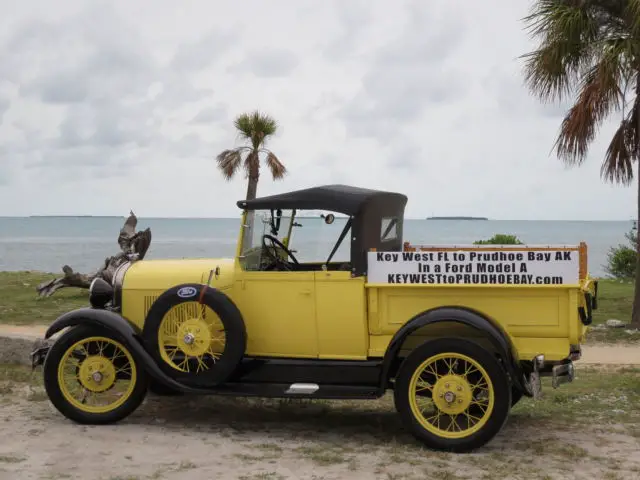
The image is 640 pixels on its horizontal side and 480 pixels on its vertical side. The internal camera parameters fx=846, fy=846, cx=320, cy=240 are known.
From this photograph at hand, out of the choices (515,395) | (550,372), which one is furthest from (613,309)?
(550,372)

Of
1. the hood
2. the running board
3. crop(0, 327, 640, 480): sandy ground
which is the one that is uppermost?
the hood

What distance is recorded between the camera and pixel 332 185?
7.32 meters

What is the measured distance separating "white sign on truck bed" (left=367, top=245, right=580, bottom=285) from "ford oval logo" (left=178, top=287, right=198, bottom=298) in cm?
145

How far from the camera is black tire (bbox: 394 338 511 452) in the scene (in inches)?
248

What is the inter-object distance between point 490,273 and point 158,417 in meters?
3.21

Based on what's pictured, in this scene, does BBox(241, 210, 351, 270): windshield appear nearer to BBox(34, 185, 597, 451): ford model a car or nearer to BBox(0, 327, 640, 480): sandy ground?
BBox(34, 185, 597, 451): ford model a car

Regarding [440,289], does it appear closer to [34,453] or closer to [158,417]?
[158,417]

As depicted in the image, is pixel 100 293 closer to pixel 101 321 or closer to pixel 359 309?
pixel 101 321

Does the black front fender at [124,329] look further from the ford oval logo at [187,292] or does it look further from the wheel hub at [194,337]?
the ford oval logo at [187,292]

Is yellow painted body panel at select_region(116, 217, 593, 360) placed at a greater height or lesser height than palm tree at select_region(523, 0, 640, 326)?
lesser

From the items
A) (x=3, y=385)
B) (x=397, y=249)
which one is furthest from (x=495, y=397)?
(x=3, y=385)

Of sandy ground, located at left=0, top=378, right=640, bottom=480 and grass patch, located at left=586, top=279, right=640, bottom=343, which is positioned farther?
grass patch, located at left=586, top=279, right=640, bottom=343

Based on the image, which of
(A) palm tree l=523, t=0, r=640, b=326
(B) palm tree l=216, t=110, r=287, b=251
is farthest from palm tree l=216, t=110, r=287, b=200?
(A) palm tree l=523, t=0, r=640, b=326

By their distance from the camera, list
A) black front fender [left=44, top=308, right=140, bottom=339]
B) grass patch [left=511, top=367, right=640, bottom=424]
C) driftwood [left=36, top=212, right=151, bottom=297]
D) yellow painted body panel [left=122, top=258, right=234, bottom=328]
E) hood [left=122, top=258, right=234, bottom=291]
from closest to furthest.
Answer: black front fender [left=44, top=308, right=140, bottom=339] → hood [left=122, top=258, right=234, bottom=291] → yellow painted body panel [left=122, top=258, right=234, bottom=328] → grass patch [left=511, top=367, right=640, bottom=424] → driftwood [left=36, top=212, right=151, bottom=297]
